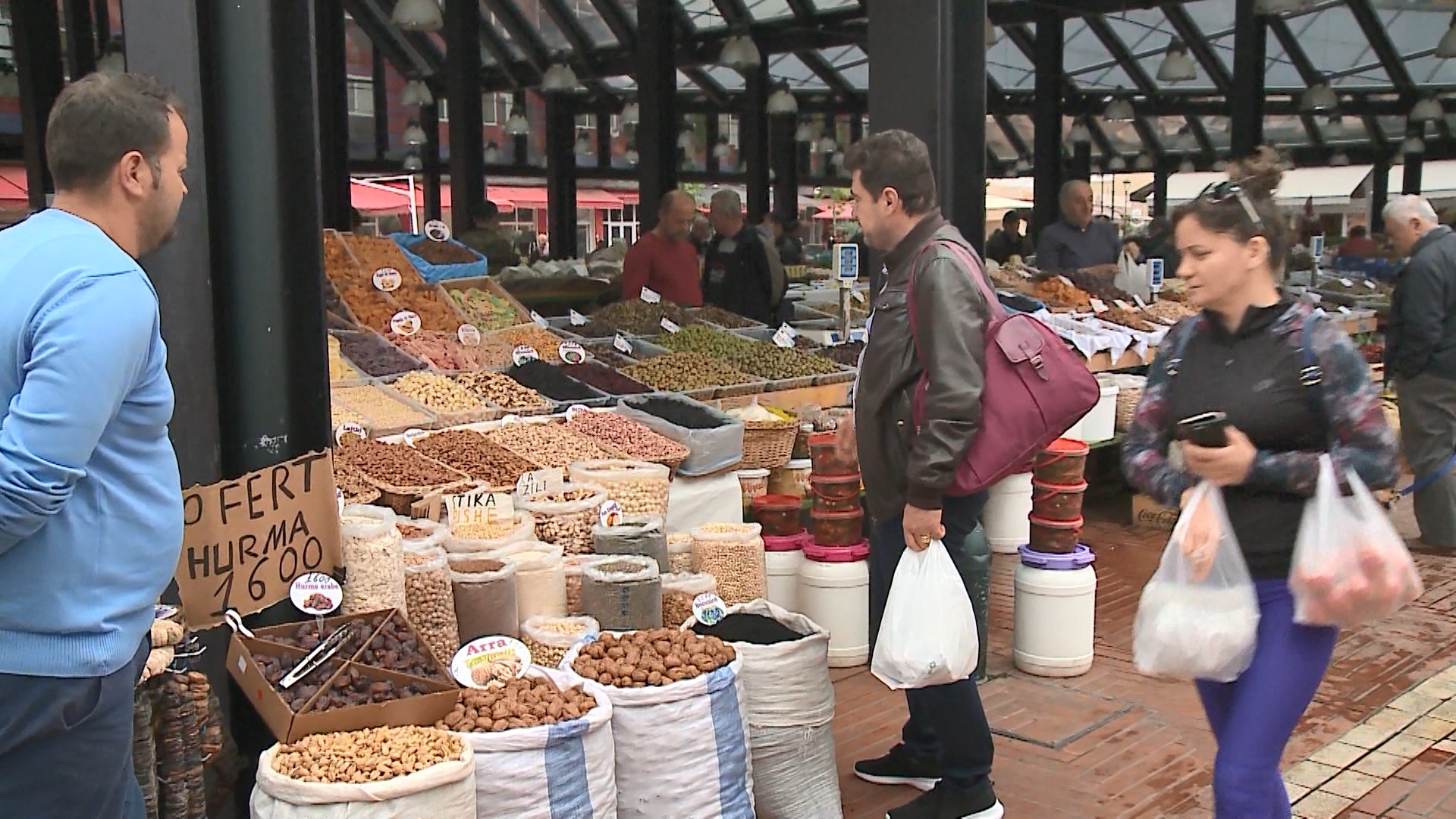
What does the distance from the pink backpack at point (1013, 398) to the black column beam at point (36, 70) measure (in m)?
12.8

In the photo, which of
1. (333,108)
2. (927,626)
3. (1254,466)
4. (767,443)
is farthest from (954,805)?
(333,108)

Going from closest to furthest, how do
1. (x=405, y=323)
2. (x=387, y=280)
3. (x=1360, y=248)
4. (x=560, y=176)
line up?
(x=405, y=323) < (x=387, y=280) < (x=1360, y=248) < (x=560, y=176)

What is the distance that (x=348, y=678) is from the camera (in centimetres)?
276

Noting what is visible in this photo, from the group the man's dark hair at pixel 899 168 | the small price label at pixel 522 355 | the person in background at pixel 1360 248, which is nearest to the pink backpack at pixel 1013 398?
the man's dark hair at pixel 899 168

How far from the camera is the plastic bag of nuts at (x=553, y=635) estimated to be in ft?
10.7

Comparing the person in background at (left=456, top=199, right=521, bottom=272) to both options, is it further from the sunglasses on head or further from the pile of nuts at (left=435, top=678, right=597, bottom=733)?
the sunglasses on head

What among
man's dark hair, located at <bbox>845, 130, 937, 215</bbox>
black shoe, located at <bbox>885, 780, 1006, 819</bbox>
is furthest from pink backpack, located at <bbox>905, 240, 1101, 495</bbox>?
black shoe, located at <bbox>885, 780, 1006, 819</bbox>

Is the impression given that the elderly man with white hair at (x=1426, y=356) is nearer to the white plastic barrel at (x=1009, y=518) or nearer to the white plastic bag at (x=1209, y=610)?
the white plastic barrel at (x=1009, y=518)

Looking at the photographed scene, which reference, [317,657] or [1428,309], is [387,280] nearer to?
[317,657]

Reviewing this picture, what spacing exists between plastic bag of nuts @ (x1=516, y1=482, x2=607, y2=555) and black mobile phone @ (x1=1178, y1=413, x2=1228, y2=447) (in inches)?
78.4

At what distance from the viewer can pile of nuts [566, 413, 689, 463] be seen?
481cm

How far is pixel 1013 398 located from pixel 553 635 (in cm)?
129

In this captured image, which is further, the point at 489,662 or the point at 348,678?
the point at 489,662

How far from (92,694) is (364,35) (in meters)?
19.7
